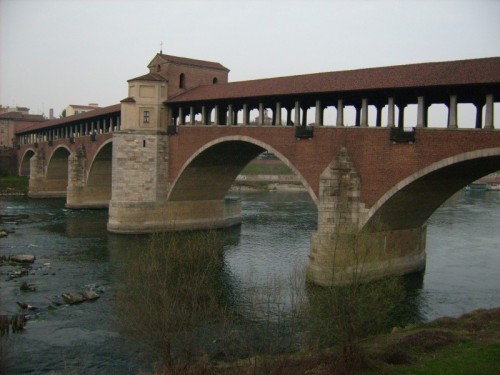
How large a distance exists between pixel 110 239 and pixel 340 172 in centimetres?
1779

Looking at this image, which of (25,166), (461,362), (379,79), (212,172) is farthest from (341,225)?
(25,166)

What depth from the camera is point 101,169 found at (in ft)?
168

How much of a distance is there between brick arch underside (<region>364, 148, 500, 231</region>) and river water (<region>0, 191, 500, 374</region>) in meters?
3.17

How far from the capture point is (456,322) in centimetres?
1761

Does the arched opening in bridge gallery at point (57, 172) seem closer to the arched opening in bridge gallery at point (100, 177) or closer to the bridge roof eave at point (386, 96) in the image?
the arched opening in bridge gallery at point (100, 177)

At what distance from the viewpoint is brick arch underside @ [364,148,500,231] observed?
65.7 ft

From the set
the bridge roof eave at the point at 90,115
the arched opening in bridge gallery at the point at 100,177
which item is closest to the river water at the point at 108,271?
the arched opening in bridge gallery at the point at 100,177

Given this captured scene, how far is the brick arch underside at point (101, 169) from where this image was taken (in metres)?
48.2

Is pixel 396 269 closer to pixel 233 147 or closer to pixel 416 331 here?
pixel 416 331

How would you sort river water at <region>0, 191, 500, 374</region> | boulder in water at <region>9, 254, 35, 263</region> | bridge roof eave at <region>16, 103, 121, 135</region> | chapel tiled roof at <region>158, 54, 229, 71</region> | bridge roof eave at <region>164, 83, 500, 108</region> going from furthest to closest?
bridge roof eave at <region>16, 103, 121, 135</region> → chapel tiled roof at <region>158, 54, 229, 71</region> → boulder in water at <region>9, 254, 35, 263</region> → bridge roof eave at <region>164, 83, 500, 108</region> → river water at <region>0, 191, 500, 374</region>

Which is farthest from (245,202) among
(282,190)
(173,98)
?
(173,98)

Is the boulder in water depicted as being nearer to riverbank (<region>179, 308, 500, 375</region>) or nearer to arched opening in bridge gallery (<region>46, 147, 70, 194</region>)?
riverbank (<region>179, 308, 500, 375</region>)

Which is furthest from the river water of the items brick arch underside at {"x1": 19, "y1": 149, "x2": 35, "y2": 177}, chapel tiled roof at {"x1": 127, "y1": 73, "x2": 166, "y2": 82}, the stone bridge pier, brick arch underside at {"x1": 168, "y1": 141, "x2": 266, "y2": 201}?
brick arch underside at {"x1": 19, "y1": 149, "x2": 35, "y2": 177}

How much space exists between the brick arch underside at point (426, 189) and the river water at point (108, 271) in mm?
3175
